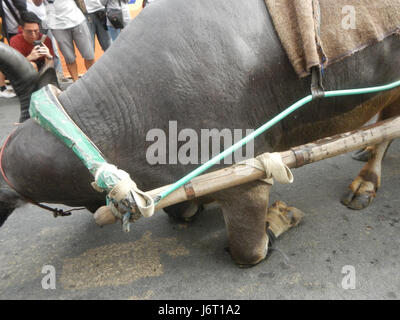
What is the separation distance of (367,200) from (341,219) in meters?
0.25

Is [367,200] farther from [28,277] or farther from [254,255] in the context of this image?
[28,277]

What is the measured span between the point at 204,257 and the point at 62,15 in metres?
4.00

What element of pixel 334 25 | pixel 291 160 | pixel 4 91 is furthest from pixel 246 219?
pixel 4 91

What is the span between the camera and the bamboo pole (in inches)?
51.3

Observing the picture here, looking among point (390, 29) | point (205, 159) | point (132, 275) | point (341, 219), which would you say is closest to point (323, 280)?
point (341, 219)

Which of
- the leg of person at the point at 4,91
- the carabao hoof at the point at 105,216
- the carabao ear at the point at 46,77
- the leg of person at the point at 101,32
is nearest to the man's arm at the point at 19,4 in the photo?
the leg of person at the point at 101,32

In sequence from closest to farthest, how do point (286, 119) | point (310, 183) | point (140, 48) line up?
point (140, 48) → point (286, 119) → point (310, 183)

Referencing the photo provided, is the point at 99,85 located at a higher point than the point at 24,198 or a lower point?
higher

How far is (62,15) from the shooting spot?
4297 millimetres

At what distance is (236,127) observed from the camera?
144 centimetres

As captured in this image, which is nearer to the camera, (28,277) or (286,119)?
(286,119)

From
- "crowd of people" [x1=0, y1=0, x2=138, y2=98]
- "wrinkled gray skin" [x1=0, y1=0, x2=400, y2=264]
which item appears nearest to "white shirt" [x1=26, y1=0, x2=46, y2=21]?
"crowd of people" [x1=0, y1=0, x2=138, y2=98]

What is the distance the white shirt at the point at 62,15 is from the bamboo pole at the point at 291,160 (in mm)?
3847

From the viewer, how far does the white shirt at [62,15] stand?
14.1 feet
